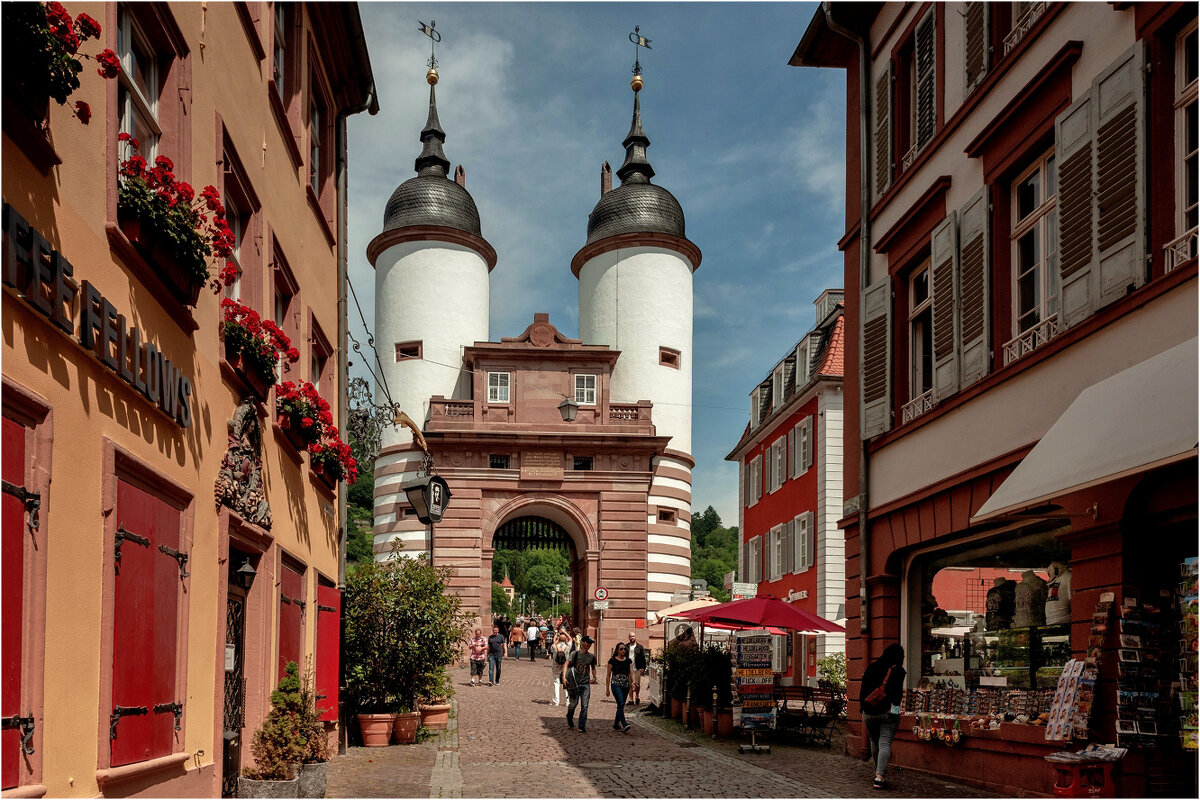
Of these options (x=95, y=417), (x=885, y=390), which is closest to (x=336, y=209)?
(x=885, y=390)

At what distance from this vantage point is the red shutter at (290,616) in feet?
44.0

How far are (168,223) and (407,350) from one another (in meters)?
38.9

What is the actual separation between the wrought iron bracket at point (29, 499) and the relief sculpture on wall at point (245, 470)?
13.4ft

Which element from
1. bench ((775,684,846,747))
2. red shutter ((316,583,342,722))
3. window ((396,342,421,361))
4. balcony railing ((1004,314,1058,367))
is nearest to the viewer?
balcony railing ((1004,314,1058,367))

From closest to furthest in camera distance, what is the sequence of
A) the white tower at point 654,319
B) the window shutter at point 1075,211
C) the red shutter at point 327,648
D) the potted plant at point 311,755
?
the window shutter at point 1075,211 → the potted plant at point 311,755 → the red shutter at point 327,648 → the white tower at point 654,319

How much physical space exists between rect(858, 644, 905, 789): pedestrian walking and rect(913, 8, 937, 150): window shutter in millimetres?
6073

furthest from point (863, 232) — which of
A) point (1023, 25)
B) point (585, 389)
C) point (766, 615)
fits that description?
point (585, 389)

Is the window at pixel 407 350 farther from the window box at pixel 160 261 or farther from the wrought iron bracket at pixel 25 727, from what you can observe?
the wrought iron bracket at pixel 25 727

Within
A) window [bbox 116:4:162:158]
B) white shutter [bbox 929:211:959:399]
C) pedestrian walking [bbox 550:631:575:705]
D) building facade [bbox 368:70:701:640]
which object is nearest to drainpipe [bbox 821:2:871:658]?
white shutter [bbox 929:211:959:399]

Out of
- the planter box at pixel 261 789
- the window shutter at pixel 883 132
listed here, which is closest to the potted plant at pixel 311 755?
the planter box at pixel 261 789

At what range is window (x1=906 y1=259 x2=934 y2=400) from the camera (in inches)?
598

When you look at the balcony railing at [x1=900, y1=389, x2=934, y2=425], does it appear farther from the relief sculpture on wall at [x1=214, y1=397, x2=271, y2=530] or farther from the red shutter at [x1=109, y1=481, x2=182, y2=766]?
the red shutter at [x1=109, y1=481, x2=182, y2=766]

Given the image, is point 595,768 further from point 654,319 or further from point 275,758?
point 654,319

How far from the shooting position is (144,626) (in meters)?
8.13
